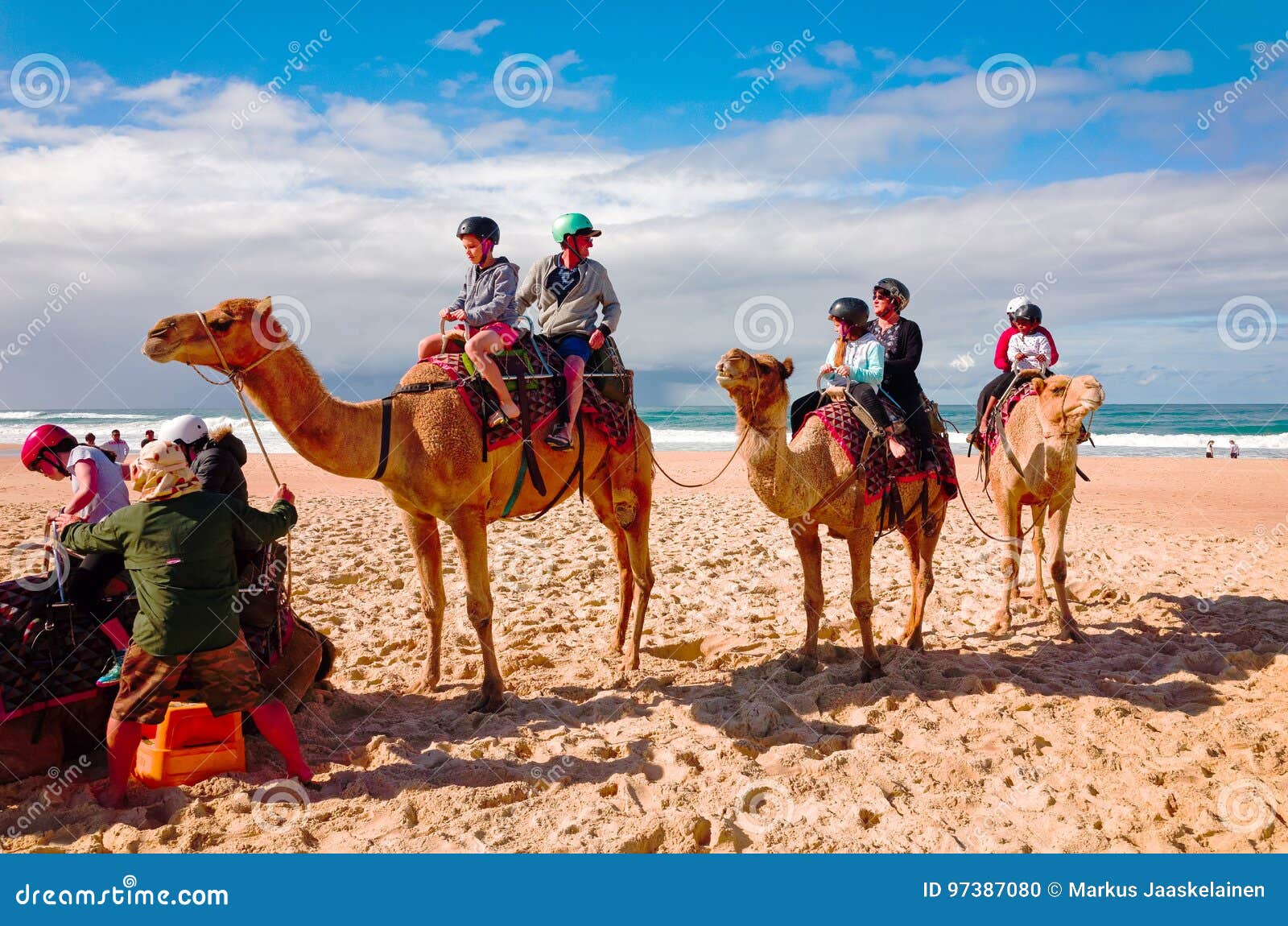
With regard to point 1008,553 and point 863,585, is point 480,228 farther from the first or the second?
point 1008,553

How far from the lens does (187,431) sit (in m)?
5.11

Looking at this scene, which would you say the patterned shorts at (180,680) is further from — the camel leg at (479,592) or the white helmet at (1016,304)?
the white helmet at (1016,304)

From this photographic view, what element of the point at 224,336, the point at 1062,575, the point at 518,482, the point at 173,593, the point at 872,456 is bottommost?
the point at 1062,575

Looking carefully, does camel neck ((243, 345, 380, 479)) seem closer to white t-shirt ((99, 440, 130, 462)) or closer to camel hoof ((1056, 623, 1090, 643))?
camel hoof ((1056, 623, 1090, 643))

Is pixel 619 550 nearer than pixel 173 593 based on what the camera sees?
No

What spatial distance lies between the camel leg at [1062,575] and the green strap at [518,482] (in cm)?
472

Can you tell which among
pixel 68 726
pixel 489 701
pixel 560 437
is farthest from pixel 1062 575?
pixel 68 726

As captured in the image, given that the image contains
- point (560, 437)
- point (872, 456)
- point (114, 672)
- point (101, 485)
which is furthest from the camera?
point (872, 456)

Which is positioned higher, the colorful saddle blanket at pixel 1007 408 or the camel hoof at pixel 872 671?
the colorful saddle blanket at pixel 1007 408

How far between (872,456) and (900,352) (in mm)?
1022

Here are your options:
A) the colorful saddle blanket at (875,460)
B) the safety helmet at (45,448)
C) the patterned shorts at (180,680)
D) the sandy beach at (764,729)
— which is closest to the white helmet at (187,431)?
the patterned shorts at (180,680)

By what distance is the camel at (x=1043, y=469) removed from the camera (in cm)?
734

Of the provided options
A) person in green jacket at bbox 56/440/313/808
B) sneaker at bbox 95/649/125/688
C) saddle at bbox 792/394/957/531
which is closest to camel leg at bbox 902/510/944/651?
saddle at bbox 792/394/957/531

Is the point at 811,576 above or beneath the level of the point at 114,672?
above
